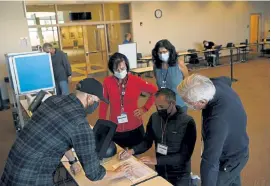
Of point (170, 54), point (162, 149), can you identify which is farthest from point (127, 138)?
point (170, 54)

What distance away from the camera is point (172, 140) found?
2.04m

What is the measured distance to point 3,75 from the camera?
6.72 meters

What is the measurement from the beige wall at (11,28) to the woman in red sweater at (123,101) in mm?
5157

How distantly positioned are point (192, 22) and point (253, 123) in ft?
24.3

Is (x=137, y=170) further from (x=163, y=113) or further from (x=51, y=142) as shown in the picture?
(x=51, y=142)

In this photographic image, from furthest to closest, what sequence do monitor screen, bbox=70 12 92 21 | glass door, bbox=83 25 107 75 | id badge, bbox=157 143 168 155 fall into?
glass door, bbox=83 25 107 75
monitor screen, bbox=70 12 92 21
id badge, bbox=157 143 168 155

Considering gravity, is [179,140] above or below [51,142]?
below

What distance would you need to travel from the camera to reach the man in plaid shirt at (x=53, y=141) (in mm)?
1363

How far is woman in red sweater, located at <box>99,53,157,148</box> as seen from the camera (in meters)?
2.44

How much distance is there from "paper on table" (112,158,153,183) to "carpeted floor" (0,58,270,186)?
1.30 meters

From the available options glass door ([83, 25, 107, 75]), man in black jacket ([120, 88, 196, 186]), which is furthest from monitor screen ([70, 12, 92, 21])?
man in black jacket ([120, 88, 196, 186])

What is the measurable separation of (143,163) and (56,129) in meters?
0.87

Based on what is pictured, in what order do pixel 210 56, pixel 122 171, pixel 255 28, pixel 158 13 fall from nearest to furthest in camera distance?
pixel 122 171 < pixel 210 56 < pixel 158 13 < pixel 255 28

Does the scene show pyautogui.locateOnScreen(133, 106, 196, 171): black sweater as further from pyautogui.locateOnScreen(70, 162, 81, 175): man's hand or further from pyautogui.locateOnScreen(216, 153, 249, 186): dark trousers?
pyautogui.locateOnScreen(70, 162, 81, 175): man's hand
